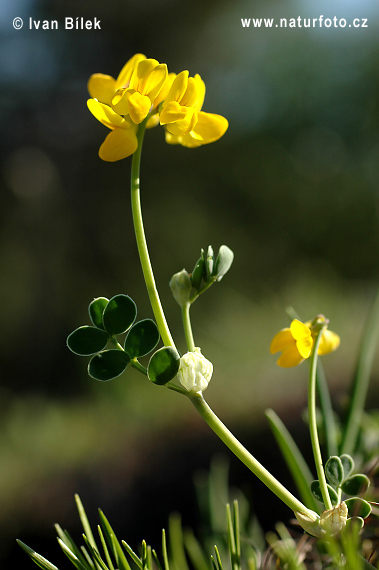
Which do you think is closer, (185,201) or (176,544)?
(176,544)

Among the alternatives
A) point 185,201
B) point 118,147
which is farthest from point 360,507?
point 185,201

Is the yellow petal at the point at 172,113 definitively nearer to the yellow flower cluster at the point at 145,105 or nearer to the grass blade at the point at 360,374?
the yellow flower cluster at the point at 145,105

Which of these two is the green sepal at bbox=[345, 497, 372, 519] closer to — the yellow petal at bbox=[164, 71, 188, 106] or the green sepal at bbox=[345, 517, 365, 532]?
the green sepal at bbox=[345, 517, 365, 532]

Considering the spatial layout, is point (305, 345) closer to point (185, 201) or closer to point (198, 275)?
point (198, 275)

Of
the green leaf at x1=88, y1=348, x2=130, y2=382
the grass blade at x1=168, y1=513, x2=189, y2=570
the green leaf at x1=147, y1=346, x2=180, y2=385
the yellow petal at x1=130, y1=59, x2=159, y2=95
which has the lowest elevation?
the grass blade at x1=168, y1=513, x2=189, y2=570

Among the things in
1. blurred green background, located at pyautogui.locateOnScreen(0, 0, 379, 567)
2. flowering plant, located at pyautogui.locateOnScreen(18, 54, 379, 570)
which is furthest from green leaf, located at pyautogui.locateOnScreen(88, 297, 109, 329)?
blurred green background, located at pyautogui.locateOnScreen(0, 0, 379, 567)

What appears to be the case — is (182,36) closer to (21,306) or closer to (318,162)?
(318,162)

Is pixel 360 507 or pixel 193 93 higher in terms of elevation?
pixel 193 93
